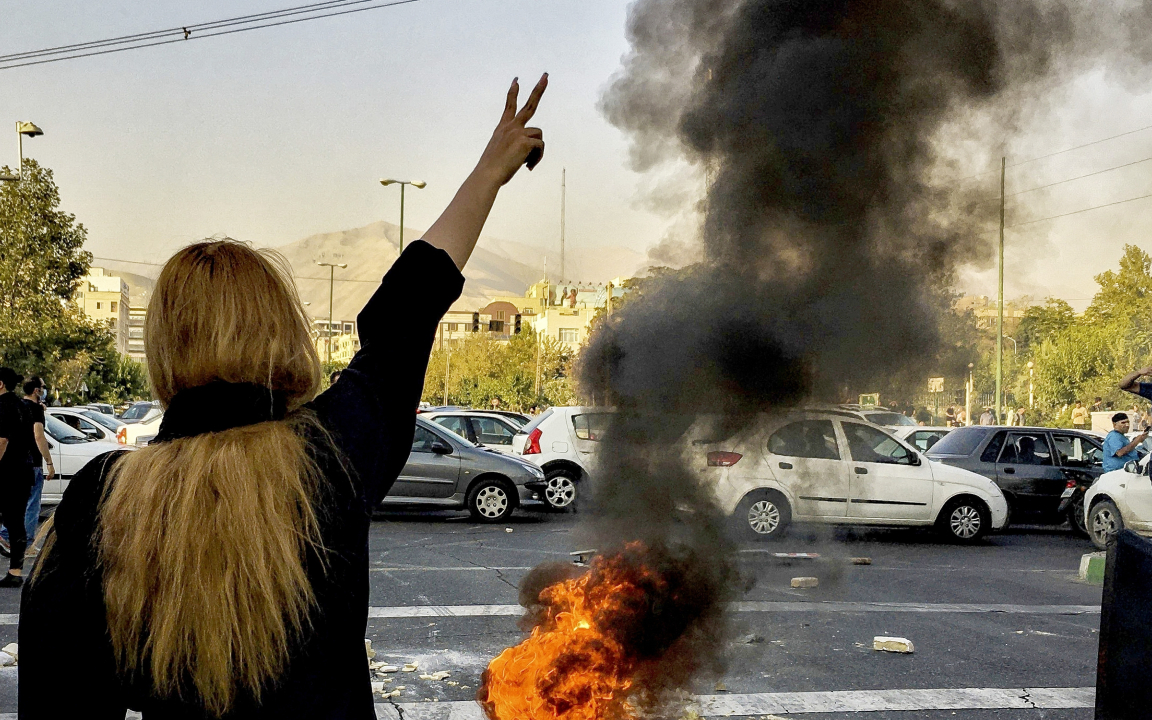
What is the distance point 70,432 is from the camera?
13.6m

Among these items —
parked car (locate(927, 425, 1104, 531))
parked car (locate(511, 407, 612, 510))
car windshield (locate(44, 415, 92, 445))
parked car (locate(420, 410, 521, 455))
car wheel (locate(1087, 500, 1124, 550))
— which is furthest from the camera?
parked car (locate(420, 410, 521, 455))

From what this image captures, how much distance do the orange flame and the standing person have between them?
17.9 feet

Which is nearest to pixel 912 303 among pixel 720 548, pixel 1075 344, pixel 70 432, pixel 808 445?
pixel 720 548

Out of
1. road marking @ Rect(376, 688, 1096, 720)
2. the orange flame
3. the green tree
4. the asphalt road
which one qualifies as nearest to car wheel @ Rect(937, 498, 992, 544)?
the asphalt road

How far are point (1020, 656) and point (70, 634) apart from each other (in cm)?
674

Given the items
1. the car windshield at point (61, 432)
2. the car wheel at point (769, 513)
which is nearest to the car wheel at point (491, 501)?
the car wheel at point (769, 513)

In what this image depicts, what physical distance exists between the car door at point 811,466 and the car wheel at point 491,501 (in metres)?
4.01

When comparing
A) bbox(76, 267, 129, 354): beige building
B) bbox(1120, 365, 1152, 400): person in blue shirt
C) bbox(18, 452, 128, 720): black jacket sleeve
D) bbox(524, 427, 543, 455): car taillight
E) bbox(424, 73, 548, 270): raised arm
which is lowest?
bbox(524, 427, 543, 455): car taillight

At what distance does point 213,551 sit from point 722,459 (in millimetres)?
5450

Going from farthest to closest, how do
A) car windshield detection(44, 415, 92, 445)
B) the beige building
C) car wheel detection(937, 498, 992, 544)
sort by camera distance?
1. the beige building
2. car windshield detection(44, 415, 92, 445)
3. car wheel detection(937, 498, 992, 544)

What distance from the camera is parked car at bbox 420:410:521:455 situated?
16828 millimetres

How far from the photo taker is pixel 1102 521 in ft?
38.9

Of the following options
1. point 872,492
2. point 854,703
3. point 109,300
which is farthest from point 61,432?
point 109,300

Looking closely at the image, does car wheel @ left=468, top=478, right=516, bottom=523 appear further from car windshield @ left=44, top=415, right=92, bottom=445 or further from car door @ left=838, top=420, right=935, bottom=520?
car windshield @ left=44, top=415, right=92, bottom=445
